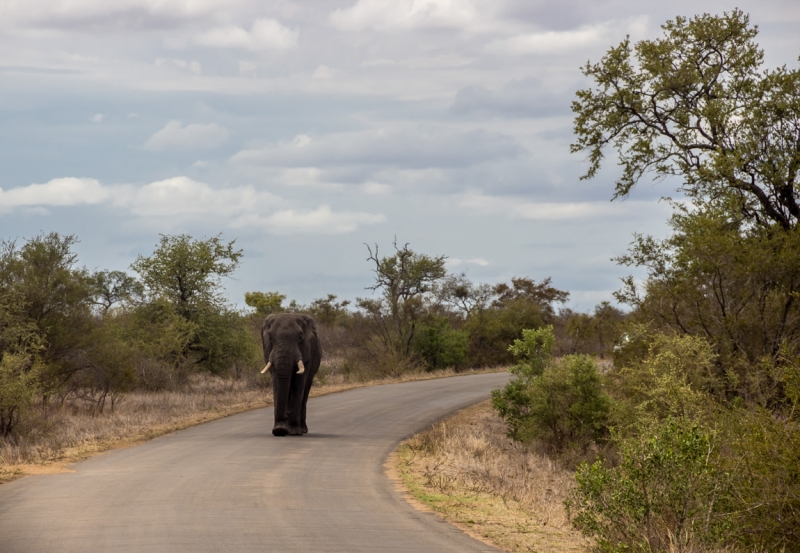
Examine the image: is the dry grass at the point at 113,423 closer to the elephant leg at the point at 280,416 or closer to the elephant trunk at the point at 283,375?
the elephant leg at the point at 280,416

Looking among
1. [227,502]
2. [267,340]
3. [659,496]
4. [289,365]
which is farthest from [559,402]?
[659,496]

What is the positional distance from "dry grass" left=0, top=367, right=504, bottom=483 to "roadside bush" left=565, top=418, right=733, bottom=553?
32.4ft

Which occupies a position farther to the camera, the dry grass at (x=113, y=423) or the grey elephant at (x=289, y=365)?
the grey elephant at (x=289, y=365)

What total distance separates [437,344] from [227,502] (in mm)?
40376

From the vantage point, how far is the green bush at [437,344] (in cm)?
5225

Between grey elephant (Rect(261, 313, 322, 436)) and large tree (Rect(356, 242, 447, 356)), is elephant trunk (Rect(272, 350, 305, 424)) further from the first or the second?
large tree (Rect(356, 242, 447, 356))

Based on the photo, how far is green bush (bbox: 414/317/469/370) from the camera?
52250 mm

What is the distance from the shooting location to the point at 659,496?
31.4ft

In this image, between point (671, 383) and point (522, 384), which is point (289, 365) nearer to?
point (522, 384)

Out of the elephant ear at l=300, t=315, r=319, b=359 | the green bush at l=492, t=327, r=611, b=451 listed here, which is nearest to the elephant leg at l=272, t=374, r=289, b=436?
the elephant ear at l=300, t=315, r=319, b=359

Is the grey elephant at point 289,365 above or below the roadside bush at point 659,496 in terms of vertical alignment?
above

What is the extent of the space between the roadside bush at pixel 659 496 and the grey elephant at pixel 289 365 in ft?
40.0

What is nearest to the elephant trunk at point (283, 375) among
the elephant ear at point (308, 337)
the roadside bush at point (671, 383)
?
the elephant ear at point (308, 337)

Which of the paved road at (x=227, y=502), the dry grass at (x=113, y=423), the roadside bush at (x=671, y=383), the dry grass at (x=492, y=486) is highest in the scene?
the roadside bush at (x=671, y=383)
